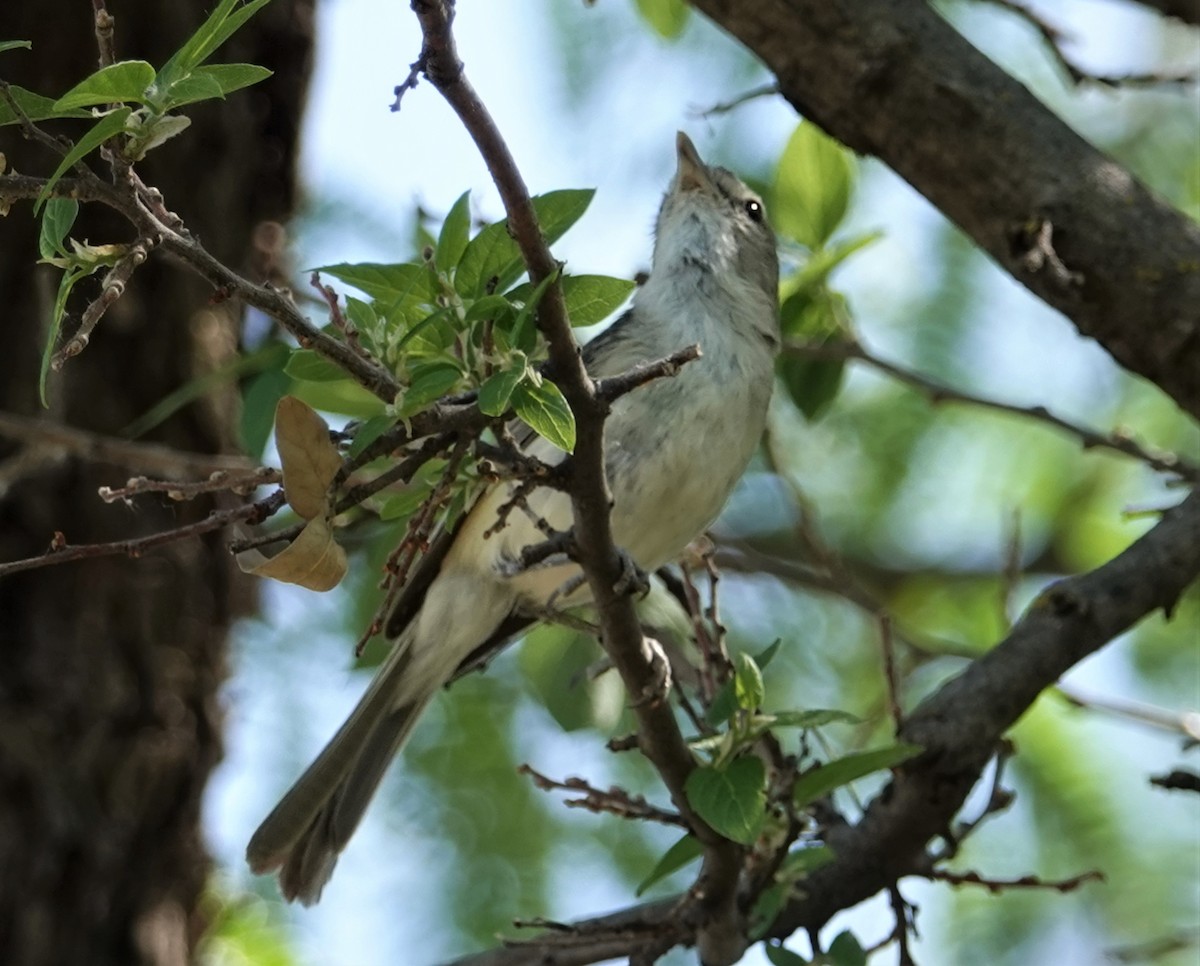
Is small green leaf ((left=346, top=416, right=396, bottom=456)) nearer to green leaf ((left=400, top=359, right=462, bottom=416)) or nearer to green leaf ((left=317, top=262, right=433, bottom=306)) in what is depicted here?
green leaf ((left=400, top=359, right=462, bottom=416))

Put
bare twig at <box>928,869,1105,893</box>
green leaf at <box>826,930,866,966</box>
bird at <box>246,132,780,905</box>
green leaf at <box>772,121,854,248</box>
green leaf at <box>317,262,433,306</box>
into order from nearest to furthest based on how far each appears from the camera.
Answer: green leaf at <box>317,262,433,306</box>, green leaf at <box>826,930,866,966</box>, bare twig at <box>928,869,1105,893</box>, bird at <box>246,132,780,905</box>, green leaf at <box>772,121,854,248</box>

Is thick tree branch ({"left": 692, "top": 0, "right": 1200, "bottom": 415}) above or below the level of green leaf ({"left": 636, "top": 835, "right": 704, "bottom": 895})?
above

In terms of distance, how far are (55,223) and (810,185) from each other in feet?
7.28

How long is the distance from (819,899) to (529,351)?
1.54 m

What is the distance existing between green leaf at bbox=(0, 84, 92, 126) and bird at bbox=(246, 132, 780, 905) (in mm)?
1688

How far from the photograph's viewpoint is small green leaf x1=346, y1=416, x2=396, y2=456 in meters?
1.93

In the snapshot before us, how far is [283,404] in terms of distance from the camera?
1881 millimetres

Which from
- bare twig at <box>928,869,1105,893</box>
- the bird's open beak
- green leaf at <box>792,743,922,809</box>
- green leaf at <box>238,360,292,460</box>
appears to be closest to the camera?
green leaf at <box>792,743,922,809</box>

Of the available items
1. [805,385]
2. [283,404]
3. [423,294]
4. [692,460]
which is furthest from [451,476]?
[805,385]

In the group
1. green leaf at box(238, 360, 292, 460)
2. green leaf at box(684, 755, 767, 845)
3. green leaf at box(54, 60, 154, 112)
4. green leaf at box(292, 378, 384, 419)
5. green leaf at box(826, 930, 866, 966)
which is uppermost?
green leaf at box(292, 378, 384, 419)

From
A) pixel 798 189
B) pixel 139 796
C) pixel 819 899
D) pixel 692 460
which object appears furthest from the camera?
pixel 139 796

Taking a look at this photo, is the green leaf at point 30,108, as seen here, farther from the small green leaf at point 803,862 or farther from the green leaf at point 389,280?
the small green leaf at point 803,862

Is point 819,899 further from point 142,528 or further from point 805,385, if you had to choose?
point 142,528

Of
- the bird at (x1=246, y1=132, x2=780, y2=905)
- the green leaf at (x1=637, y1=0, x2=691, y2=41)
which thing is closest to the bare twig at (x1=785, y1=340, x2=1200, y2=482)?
the bird at (x1=246, y1=132, x2=780, y2=905)
